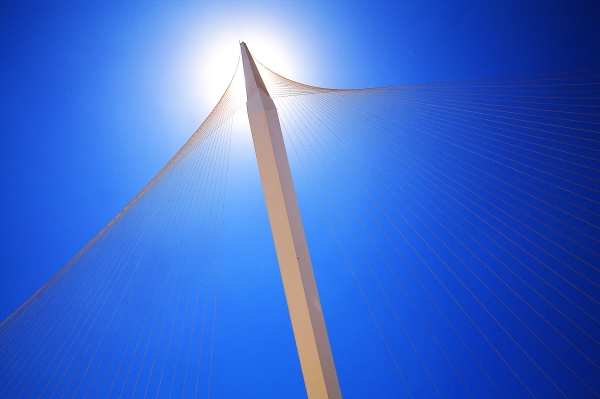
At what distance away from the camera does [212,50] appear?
9.58 meters

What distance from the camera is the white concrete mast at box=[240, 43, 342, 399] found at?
4105 millimetres

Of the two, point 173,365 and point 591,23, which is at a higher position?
point 591,23

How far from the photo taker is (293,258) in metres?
4.23

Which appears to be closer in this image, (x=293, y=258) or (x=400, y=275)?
(x=293, y=258)

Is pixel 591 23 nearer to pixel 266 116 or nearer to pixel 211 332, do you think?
pixel 266 116

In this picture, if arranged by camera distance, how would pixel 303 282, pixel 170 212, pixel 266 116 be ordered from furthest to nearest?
pixel 170 212 → pixel 266 116 → pixel 303 282

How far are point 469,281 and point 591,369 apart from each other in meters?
3.12

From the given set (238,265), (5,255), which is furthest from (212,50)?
(5,255)

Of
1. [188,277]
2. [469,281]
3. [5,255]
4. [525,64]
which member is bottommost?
[469,281]

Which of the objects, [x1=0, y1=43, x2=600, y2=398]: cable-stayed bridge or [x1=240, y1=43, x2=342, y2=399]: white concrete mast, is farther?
[x1=0, y1=43, x2=600, y2=398]: cable-stayed bridge

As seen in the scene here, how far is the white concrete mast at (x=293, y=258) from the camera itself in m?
4.11

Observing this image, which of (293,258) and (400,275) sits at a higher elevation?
(400,275)

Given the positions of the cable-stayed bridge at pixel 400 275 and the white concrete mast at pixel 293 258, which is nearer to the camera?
the white concrete mast at pixel 293 258

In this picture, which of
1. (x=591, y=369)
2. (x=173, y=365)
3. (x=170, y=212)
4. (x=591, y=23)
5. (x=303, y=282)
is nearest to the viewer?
(x=303, y=282)
